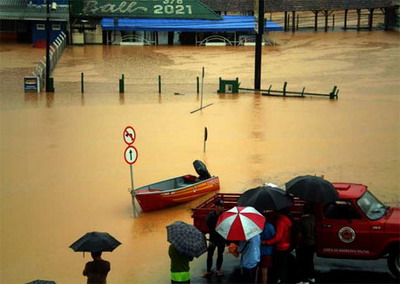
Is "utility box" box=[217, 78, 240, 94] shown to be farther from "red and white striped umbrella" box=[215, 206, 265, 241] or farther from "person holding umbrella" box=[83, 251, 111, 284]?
"person holding umbrella" box=[83, 251, 111, 284]

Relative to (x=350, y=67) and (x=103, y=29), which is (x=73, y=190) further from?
(x=103, y=29)

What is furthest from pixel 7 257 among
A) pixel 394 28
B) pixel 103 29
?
pixel 394 28

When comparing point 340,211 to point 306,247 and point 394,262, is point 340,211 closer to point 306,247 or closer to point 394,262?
point 306,247

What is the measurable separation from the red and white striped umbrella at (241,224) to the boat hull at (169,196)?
4529mm

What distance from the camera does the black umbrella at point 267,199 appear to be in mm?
10719

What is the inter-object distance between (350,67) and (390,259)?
30.8 meters

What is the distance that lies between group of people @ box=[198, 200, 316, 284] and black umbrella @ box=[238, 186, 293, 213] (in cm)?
17

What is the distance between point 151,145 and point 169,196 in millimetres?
6584

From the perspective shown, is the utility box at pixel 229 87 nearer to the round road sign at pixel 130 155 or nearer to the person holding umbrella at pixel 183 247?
the round road sign at pixel 130 155

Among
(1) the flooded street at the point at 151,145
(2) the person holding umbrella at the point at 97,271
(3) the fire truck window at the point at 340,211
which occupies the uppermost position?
(3) the fire truck window at the point at 340,211

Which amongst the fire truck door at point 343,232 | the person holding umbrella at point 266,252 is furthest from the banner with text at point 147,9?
the person holding umbrella at point 266,252

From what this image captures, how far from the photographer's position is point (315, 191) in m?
10.9

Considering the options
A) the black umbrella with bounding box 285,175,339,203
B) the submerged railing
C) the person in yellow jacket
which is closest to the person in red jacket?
the black umbrella with bounding box 285,175,339,203

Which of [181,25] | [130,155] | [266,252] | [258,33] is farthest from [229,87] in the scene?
[181,25]
